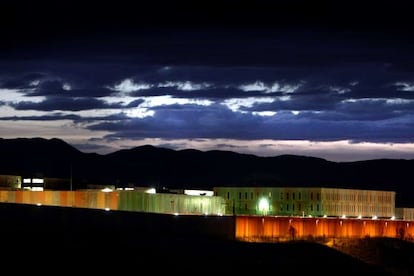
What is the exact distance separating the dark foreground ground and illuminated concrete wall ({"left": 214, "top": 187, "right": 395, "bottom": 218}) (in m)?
31.0

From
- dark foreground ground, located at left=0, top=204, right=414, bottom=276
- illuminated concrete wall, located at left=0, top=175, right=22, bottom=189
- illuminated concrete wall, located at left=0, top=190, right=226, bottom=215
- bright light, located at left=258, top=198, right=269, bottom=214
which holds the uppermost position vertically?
illuminated concrete wall, located at left=0, top=175, right=22, bottom=189

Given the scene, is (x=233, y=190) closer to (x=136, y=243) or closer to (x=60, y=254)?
(x=136, y=243)

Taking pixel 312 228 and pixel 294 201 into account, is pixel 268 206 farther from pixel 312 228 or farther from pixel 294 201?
pixel 312 228

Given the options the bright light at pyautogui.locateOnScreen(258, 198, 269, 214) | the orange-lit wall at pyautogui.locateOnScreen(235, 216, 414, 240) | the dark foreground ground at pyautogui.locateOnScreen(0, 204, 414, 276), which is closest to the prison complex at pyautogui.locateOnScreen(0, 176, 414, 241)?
the orange-lit wall at pyautogui.locateOnScreen(235, 216, 414, 240)

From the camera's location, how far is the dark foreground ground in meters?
53.7

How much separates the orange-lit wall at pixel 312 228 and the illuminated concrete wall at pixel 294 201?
16.8 m

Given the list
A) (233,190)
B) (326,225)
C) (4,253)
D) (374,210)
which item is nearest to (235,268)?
(4,253)

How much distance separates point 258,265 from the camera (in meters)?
60.2

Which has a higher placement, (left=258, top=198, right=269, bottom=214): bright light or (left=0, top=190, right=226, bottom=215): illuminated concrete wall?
(left=0, top=190, right=226, bottom=215): illuminated concrete wall

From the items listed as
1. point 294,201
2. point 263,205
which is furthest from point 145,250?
point 294,201

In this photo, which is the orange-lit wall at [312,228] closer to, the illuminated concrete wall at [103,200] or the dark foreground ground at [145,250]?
the dark foreground ground at [145,250]

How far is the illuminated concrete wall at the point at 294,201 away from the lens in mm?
117875

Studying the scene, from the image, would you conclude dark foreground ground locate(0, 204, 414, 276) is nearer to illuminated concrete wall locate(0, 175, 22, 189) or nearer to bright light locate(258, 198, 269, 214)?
bright light locate(258, 198, 269, 214)

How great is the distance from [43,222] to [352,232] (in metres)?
→ 33.5
